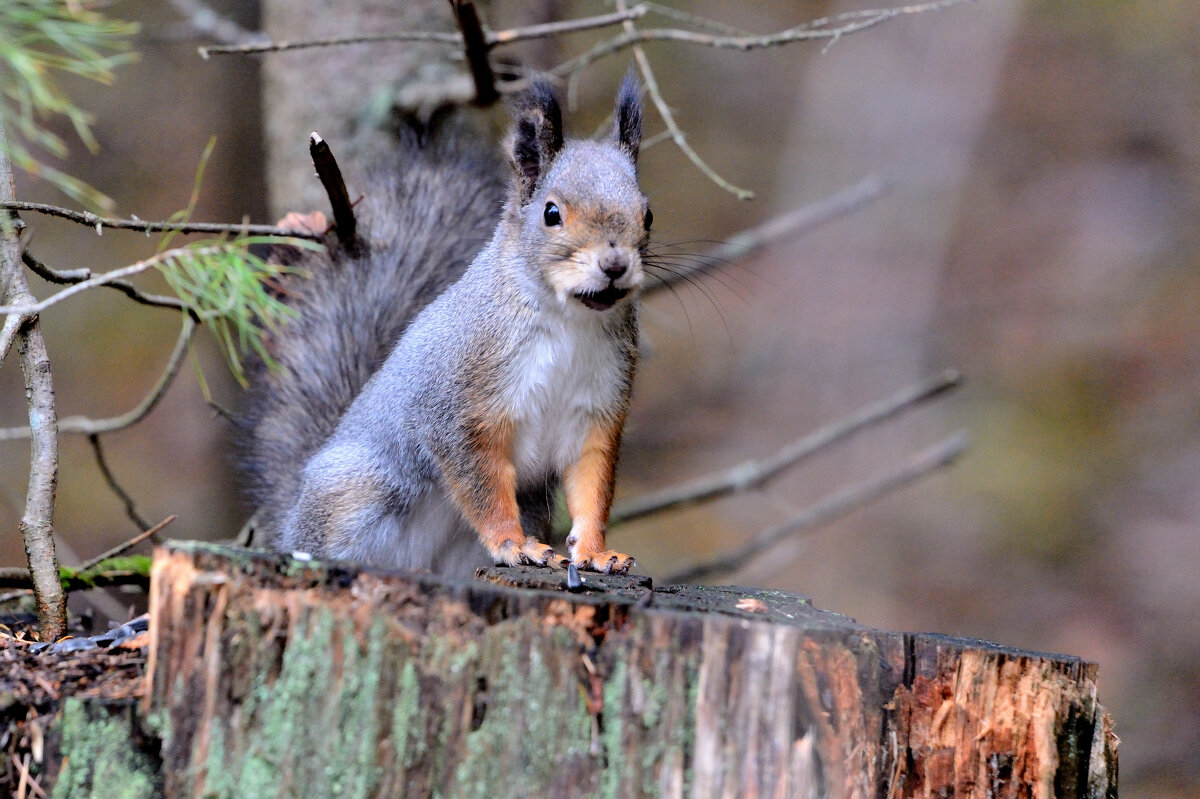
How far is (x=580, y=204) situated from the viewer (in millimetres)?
1866

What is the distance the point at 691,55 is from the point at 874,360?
1.65 m

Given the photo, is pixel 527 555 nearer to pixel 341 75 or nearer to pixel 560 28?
pixel 560 28

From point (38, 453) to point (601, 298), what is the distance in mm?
919

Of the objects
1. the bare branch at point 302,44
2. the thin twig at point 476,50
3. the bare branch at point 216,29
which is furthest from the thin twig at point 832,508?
the bare branch at point 216,29

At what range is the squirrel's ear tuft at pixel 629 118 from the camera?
6.82 ft

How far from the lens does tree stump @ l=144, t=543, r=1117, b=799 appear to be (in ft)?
3.93

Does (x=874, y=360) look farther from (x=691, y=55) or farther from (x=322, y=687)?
(x=322, y=687)

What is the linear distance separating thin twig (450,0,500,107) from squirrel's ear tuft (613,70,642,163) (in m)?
0.34

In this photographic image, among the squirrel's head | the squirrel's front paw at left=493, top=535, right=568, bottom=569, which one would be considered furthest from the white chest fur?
the squirrel's front paw at left=493, top=535, right=568, bottom=569

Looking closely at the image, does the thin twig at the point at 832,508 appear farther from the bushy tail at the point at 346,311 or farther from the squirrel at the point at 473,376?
the bushy tail at the point at 346,311

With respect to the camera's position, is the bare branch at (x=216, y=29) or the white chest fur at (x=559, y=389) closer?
the white chest fur at (x=559, y=389)

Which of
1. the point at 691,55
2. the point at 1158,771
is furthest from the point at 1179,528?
the point at 691,55

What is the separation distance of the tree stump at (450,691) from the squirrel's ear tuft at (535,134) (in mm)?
1023

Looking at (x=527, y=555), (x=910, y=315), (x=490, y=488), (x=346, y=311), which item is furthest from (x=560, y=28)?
(x=910, y=315)
